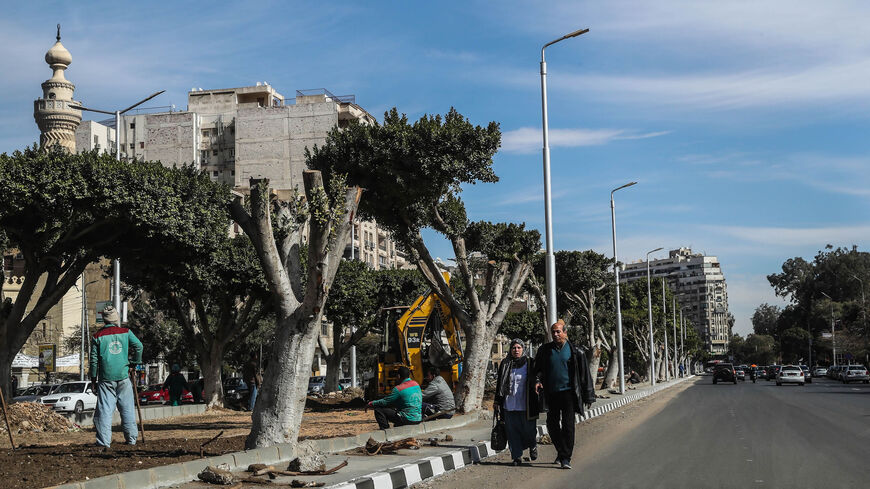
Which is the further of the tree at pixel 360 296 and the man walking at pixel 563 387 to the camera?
the tree at pixel 360 296

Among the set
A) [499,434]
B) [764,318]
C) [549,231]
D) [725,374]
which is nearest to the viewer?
[499,434]

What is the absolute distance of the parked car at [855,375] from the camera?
65.6 metres

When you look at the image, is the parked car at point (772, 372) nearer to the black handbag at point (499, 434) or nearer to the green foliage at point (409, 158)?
the green foliage at point (409, 158)

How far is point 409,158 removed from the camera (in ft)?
61.5

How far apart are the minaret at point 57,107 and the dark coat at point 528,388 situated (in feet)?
223

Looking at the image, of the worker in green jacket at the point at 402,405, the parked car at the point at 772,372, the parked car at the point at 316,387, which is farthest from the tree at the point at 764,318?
the worker in green jacket at the point at 402,405

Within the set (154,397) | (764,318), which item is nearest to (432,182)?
(154,397)

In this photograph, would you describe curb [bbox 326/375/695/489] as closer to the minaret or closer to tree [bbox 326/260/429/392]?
tree [bbox 326/260/429/392]

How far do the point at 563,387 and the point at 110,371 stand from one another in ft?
18.2

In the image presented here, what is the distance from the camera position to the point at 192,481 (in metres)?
8.41

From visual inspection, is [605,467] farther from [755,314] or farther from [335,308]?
→ [755,314]

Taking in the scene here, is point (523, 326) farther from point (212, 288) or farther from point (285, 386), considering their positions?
point (285, 386)

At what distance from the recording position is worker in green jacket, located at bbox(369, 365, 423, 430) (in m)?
13.7

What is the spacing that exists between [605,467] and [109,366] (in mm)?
6210
